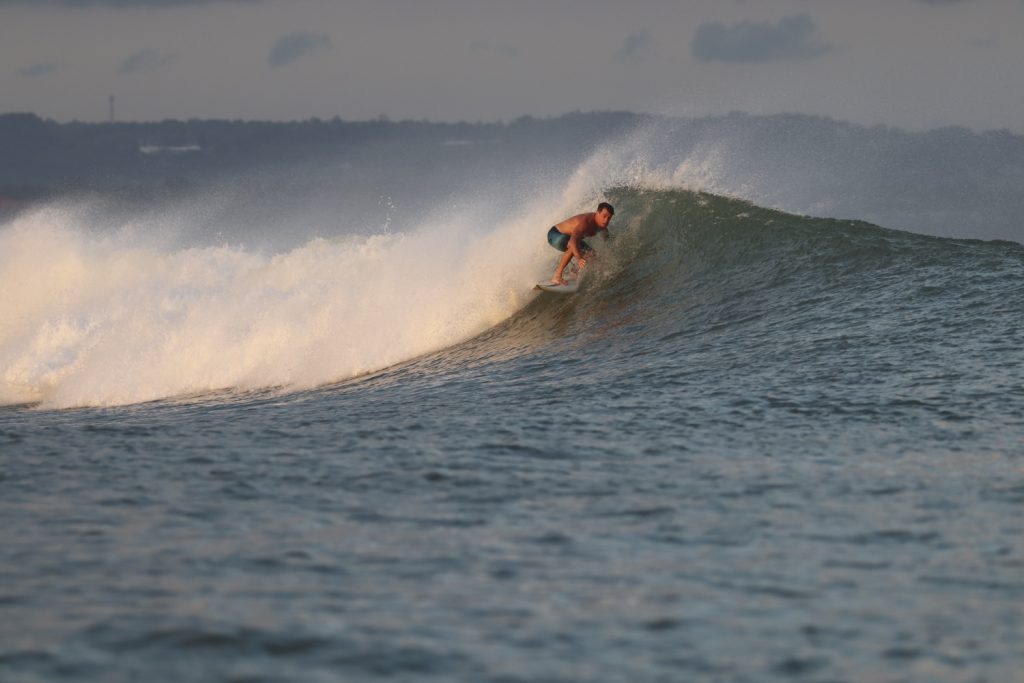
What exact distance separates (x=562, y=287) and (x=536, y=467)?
7.53 metres

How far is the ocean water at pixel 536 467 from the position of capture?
512 cm

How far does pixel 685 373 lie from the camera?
1158 cm

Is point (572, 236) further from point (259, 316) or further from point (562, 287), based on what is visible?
point (259, 316)

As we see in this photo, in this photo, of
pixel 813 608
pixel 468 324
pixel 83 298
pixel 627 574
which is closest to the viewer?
pixel 813 608

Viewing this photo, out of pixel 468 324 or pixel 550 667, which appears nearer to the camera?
pixel 550 667

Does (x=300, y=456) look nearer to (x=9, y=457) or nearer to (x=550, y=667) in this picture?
(x=9, y=457)

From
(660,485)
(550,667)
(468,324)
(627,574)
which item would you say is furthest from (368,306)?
(550,667)

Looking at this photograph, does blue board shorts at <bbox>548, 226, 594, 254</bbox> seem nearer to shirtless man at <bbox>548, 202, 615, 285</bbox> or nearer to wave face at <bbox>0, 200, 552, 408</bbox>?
shirtless man at <bbox>548, 202, 615, 285</bbox>

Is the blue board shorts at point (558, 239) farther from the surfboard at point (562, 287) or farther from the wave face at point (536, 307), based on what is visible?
the wave face at point (536, 307)

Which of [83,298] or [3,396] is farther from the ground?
[83,298]

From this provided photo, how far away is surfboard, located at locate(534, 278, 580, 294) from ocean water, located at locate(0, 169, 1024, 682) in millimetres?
183

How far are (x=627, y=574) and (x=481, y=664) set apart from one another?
Result: 4.07 feet

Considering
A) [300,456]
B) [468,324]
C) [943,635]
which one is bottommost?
[943,635]

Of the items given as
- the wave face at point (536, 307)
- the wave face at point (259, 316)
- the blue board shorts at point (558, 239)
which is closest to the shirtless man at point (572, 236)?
the blue board shorts at point (558, 239)
